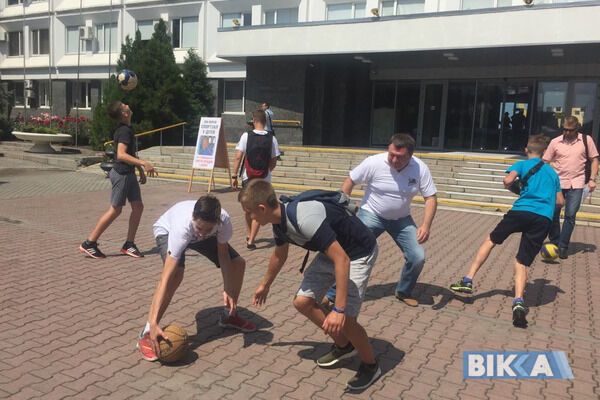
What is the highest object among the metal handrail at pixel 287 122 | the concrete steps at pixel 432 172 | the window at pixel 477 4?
the window at pixel 477 4

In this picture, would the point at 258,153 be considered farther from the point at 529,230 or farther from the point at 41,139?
the point at 41,139

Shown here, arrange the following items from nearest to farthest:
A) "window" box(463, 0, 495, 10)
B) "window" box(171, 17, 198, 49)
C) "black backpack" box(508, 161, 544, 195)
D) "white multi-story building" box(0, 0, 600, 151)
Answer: "black backpack" box(508, 161, 544, 195)
"white multi-story building" box(0, 0, 600, 151)
"window" box(463, 0, 495, 10)
"window" box(171, 17, 198, 49)

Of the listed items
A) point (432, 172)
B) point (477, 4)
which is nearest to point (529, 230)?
point (432, 172)

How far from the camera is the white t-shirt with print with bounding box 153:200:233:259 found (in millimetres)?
3615

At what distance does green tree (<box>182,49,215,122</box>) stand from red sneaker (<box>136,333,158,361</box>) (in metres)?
19.5

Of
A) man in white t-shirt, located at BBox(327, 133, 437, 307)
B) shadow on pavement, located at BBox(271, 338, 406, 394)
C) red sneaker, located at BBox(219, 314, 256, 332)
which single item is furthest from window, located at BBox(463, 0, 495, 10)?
red sneaker, located at BBox(219, 314, 256, 332)

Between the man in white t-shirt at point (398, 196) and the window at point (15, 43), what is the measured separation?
32731 millimetres

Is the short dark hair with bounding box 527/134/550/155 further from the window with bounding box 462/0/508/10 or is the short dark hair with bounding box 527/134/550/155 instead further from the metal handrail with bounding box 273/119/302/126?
the metal handrail with bounding box 273/119/302/126

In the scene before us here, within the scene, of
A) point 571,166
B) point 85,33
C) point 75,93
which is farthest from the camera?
point 75,93

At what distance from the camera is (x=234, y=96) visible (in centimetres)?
2341

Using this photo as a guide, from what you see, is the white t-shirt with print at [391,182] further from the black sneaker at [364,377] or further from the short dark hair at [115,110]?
the short dark hair at [115,110]

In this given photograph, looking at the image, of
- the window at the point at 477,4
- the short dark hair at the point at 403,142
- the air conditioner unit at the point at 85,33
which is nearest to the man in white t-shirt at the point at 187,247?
the short dark hair at the point at 403,142

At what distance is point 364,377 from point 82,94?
2853 cm

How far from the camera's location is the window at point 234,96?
2323 centimetres
